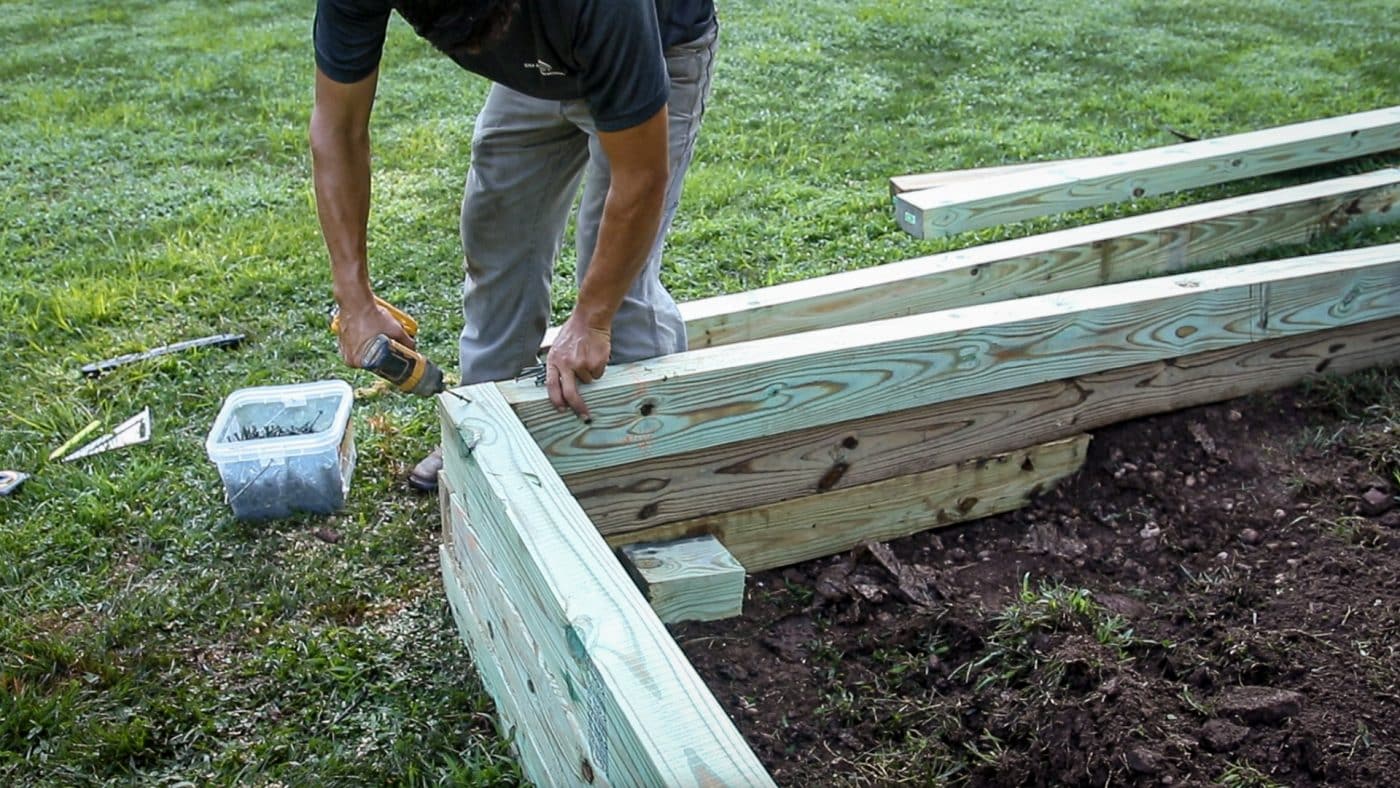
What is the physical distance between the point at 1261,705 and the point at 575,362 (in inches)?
57.8

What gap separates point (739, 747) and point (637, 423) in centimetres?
110

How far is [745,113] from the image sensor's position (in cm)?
696

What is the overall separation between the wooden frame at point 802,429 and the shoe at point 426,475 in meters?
0.59

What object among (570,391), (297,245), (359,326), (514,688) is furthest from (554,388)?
(297,245)

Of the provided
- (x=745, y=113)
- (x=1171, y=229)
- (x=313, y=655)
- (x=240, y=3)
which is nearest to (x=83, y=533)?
(x=313, y=655)

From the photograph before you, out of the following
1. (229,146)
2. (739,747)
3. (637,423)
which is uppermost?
(739,747)

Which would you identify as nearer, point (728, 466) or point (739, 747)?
point (739, 747)

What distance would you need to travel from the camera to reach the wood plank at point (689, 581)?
98.3 inches

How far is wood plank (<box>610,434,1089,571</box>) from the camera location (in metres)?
2.81

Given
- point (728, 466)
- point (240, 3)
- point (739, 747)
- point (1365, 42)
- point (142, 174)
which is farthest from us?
point (240, 3)

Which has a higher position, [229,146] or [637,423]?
[637,423]

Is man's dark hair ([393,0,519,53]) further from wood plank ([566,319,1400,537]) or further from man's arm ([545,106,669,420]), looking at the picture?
wood plank ([566,319,1400,537])

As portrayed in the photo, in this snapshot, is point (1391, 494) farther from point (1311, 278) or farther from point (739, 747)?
point (739, 747)

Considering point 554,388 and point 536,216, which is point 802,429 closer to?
point 554,388
